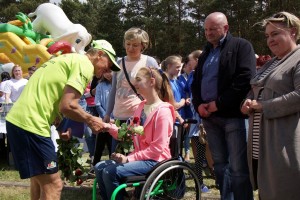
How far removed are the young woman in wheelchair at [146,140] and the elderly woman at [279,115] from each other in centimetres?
70

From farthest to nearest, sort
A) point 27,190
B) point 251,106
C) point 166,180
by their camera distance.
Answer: point 27,190 < point 166,180 < point 251,106

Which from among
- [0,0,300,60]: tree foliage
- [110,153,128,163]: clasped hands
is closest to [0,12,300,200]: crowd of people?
[110,153,128,163]: clasped hands

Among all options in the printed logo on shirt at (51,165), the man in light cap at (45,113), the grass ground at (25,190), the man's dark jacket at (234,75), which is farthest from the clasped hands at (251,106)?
the grass ground at (25,190)

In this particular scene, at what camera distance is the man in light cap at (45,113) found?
2990 millimetres

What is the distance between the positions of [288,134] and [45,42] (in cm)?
1429

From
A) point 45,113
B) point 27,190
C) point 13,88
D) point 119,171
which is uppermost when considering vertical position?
point 13,88

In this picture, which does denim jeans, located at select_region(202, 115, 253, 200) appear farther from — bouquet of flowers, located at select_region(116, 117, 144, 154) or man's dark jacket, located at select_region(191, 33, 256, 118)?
bouquet of flowers, located at select_region(116, 117, 144, 154)

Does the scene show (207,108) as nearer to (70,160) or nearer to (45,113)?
(70,160)

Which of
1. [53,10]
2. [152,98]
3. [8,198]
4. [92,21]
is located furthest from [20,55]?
[92,21]

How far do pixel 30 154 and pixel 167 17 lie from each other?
33.5 meters

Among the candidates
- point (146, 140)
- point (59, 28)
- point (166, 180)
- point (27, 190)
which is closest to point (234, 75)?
point (146, 140)

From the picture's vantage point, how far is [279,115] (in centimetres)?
278

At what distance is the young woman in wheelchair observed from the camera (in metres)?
3.32

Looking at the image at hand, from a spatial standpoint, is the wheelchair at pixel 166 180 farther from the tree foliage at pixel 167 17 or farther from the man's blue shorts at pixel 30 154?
the tree foliage at pixel 167 17
